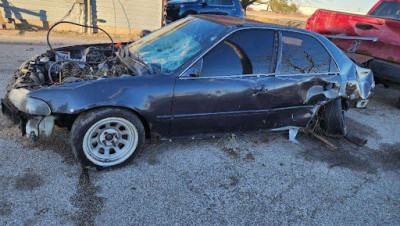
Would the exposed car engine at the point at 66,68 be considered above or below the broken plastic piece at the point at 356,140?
above

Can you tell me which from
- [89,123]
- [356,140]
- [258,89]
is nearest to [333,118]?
[356,140]

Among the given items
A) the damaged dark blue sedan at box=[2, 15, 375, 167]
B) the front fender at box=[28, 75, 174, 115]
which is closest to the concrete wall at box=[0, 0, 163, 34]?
the damaged dark blue sedan at box=[2, 15, 375, 167]

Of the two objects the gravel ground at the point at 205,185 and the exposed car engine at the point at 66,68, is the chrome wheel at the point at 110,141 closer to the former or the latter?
the gravel ground at the point at 205,185

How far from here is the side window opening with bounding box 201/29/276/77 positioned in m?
3.11

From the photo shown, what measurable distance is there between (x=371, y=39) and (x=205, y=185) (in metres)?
4.33

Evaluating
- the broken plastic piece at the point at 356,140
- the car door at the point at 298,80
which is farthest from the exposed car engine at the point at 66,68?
the broken plastic piece at the point at 356,140

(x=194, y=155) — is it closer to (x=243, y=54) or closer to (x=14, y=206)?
(x=243, y=54)

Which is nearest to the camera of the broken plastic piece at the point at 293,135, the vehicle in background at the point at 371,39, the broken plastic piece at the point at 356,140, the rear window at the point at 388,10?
the broken plastic piece at the point at 293,135

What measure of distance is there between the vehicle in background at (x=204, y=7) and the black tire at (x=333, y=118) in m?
8.33

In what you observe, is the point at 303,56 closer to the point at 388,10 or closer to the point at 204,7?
the point at 388,10

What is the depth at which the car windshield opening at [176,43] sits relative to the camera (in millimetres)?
3146

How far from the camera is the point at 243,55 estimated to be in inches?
128

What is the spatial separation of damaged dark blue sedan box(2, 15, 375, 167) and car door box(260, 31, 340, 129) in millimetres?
13

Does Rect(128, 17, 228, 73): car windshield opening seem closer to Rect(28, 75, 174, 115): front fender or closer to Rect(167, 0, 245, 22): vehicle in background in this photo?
Rect(28, 75, 174, 115): front fender
